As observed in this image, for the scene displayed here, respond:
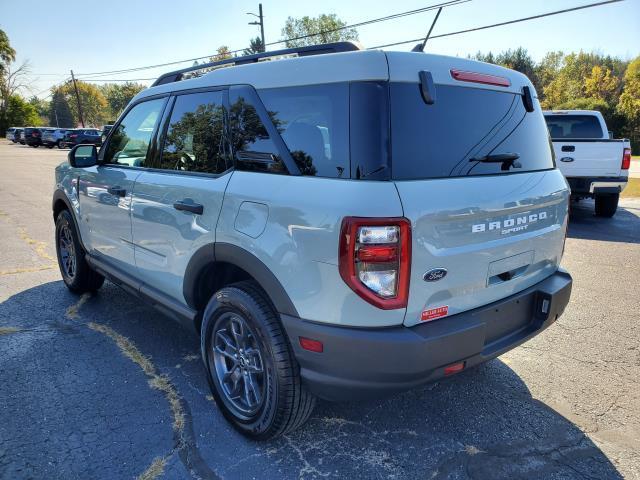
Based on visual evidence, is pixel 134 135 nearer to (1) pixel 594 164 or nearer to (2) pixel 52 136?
(1) pixel 594 164

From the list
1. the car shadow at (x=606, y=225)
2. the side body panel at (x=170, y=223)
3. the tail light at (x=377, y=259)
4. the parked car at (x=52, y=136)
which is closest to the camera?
the tail light at (x=377, y=259)

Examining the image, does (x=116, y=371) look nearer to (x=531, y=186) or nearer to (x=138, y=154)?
(x=138, y=154)

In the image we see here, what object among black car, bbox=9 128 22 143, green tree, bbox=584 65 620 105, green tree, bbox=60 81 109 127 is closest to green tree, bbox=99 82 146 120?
green tree, bbox=60 81 109 127

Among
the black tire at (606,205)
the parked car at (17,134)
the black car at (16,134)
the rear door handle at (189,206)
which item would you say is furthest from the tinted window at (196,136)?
the black car at (16,134)

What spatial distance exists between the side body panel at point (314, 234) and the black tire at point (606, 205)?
28.8 feet

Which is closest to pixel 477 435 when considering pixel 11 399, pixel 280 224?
pixel 280 224

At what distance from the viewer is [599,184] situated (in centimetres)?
830

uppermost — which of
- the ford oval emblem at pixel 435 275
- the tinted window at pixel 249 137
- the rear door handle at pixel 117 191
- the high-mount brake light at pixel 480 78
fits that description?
the high-mount brake light at pixel 480 78

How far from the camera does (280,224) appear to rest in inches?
84.8

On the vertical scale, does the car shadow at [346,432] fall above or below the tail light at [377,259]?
below

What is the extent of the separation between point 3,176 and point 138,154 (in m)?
15.8

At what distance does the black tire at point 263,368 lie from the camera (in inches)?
89.1

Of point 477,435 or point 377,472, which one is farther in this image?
point 477,435

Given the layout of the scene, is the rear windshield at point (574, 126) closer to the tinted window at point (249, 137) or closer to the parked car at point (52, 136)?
the tinted window at point (249, 137)
